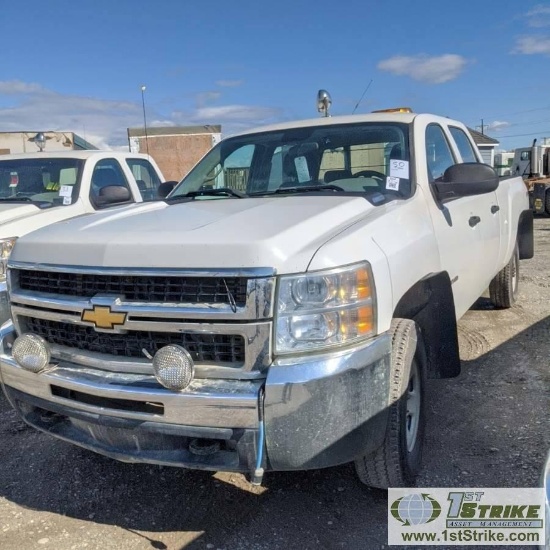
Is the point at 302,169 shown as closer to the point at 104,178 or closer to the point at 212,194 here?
the point at 212,194

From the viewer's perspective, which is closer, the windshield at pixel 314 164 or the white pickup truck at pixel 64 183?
the windshield at pixel 314 164

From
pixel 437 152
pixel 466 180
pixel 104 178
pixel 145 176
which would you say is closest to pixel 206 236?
pixel 466 180

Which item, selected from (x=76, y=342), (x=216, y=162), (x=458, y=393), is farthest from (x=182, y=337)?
(x=458, y=393)

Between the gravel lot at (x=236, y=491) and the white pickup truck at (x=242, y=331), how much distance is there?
12.7 inches

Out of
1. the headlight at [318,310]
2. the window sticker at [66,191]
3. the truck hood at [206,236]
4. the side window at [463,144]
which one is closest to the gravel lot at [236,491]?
the headlight at [318,310]

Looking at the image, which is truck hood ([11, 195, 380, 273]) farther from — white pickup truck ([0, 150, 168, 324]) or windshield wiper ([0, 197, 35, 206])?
windshield wiper ([0, 197, 35, 206])

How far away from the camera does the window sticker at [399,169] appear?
3.45 meters

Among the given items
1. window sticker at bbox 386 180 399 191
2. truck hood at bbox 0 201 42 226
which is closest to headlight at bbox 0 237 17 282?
truck hood at bbox 0 201 42 226

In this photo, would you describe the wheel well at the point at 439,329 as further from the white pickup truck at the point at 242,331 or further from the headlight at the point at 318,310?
the headlight at the point at 318,310

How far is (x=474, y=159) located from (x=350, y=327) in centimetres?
337

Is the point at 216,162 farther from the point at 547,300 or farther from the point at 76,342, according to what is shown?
the point at 547,300

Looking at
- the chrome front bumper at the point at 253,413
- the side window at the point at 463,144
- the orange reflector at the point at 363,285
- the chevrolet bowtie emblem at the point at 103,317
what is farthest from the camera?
the side window at the point at 463,144

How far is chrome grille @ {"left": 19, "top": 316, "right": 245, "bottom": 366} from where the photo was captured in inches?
92.1

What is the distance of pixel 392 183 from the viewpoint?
11.2ft
